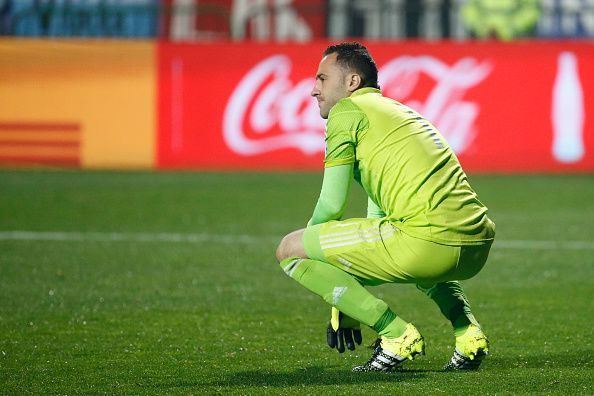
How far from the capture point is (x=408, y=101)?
1889cm

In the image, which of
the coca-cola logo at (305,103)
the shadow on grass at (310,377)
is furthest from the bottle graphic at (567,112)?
the shadow on grass at (310,377)

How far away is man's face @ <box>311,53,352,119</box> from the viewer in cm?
589

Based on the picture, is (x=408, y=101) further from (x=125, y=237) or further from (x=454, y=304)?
(x=454, y=304)

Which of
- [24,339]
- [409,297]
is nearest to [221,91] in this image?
[409,297]

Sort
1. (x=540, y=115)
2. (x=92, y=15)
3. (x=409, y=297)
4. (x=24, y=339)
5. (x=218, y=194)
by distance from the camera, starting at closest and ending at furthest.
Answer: (x=24, y=339)
(x=409, y=297)
(x=218, y=194)
(x=540, y=115)
(x=92, y=15)

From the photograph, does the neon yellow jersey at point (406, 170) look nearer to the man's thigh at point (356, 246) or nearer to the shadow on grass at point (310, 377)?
the man's thigh at point (356, 246)

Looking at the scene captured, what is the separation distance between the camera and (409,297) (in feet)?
28.9

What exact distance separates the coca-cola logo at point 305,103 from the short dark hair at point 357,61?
1274 cm

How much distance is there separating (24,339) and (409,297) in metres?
2.95

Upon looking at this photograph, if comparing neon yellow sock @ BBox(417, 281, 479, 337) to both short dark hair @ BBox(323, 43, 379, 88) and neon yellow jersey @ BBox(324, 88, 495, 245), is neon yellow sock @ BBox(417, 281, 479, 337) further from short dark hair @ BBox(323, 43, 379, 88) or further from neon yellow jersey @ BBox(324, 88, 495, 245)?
short dark hair @ BBox(323, 43, 379, 88)

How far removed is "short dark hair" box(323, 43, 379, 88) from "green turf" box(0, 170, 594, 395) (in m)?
1.42

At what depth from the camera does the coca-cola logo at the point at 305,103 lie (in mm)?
18812

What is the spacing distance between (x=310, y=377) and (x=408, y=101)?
43.6ft

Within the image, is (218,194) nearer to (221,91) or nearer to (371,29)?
(221,91)
